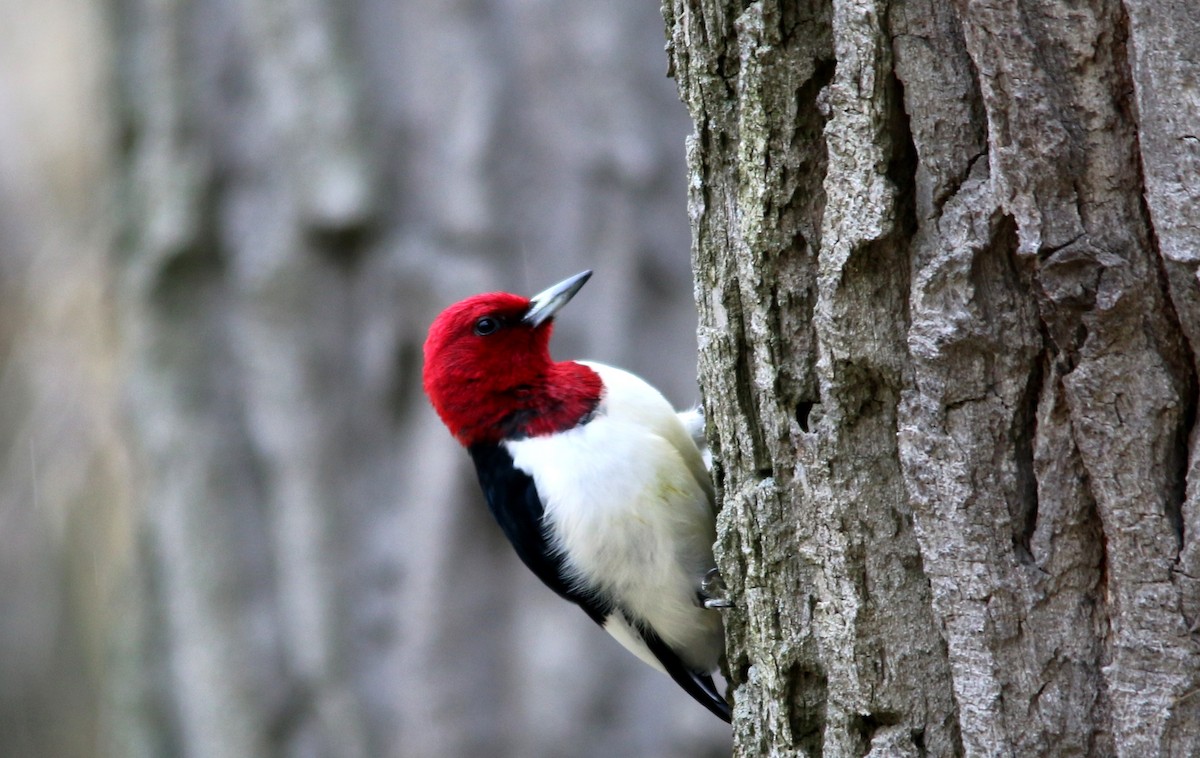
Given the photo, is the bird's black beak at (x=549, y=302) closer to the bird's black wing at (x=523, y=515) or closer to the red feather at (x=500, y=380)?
the red feather at (x=500, y=380)

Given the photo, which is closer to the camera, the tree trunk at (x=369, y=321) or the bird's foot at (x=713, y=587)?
the bird's foot at (x=713, y=587)

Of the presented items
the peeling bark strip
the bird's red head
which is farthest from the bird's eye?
the peeling bark strip

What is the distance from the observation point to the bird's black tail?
326 cm

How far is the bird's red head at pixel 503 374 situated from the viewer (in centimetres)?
315

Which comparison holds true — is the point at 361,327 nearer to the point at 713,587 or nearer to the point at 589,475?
the point at 589,475

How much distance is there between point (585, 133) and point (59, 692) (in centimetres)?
402

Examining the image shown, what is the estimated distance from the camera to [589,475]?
2.97m

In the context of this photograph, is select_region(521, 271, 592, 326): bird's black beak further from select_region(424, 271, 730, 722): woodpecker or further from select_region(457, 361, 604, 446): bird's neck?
select_region(457, 361, 604, 446): bird's neck

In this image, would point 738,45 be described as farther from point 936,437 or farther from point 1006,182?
point 936,437

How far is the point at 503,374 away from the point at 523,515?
0.38 metres

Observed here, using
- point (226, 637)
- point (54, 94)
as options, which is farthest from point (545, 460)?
point (54, 94)

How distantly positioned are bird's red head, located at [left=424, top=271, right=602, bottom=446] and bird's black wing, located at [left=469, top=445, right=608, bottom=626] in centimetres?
7

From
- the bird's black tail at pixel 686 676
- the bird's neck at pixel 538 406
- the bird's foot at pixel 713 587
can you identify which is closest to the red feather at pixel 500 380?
the bird's neck at pixel 538 406

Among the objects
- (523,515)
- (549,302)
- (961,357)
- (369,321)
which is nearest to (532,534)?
(523,515)
